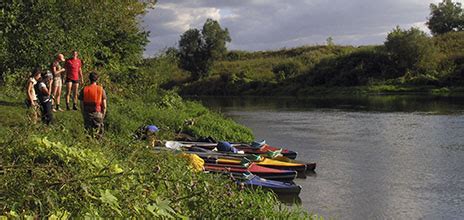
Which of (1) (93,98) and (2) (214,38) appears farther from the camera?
(2) (214,38)

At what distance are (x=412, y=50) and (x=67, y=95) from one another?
52203mm

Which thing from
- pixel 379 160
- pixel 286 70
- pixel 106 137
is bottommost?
pixel 379 160

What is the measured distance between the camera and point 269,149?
707 inches

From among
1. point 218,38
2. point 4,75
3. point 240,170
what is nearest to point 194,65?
point 218,38

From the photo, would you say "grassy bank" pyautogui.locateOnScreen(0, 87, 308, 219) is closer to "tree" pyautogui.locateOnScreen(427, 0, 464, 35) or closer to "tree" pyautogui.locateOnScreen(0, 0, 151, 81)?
"tree" pyautogui.locateOnScreen(0, 0, 151, 81)

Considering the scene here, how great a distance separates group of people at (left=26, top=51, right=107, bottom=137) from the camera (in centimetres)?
1252

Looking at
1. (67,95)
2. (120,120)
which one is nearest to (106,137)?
(120,120)

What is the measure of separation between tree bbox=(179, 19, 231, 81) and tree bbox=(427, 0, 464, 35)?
31918mm

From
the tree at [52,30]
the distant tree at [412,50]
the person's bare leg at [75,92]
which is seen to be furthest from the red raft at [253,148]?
the distant tree at [412,50]

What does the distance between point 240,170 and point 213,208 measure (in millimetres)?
7369

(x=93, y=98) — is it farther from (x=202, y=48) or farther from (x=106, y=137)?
(x=202, y=48)

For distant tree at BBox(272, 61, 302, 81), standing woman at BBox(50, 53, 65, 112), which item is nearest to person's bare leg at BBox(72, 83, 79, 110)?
standing woman at BBox(50, 53, 65, 112)

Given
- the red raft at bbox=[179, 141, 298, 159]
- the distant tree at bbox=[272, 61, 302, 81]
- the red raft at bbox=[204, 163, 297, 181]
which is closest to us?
the red raft at bbox=[204, 163, 297, 181]

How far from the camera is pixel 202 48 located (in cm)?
8556
